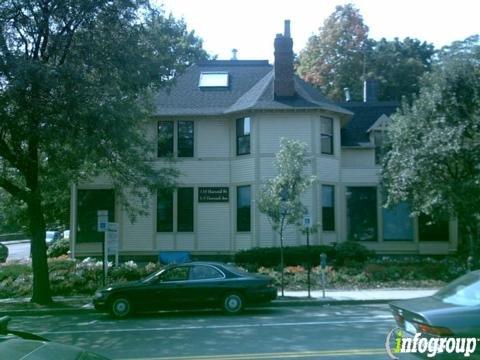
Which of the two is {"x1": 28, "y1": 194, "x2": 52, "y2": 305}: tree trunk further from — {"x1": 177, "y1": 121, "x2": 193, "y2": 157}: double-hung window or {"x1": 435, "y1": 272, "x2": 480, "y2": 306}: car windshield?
{"x1": 435, "y1": 272, "x2": 480, "y2": 306}: car windshield

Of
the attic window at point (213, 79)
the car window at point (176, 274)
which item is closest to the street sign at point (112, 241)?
the car window at point (176, 274)

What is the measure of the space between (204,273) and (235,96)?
48.7 ft

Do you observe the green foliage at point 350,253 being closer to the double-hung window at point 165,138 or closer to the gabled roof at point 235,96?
the gabled roof at point 235,96

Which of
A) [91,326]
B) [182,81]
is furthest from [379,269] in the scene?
[182,81]

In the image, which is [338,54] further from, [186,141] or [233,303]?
[233,303]

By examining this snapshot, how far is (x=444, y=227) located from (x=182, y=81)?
48.4 feet

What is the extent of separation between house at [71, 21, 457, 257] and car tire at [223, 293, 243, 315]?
1076cm

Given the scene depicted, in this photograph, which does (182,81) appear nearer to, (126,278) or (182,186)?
(182,186)

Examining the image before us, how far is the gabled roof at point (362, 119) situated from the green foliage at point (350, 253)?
645 centimetres

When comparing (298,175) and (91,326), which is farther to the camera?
(298,175)

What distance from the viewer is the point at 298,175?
19.4 meters

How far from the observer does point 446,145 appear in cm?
2042

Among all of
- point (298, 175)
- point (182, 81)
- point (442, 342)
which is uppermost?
point (182, 81)

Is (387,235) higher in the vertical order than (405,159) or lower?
lower
